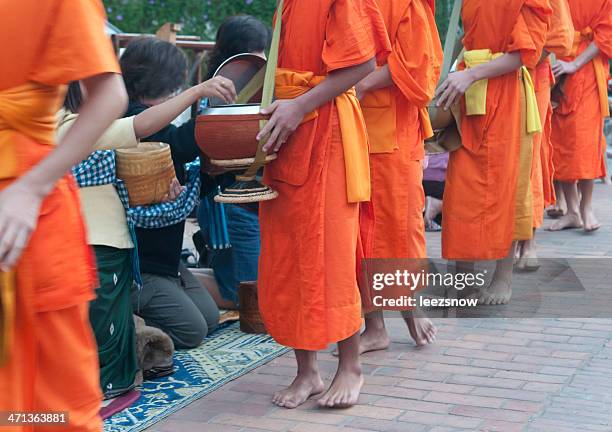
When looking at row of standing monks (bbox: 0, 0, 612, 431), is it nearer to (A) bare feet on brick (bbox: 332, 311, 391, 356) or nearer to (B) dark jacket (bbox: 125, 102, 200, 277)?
(A) bare feet on brick (bbox: 332, 311, 391, 356)

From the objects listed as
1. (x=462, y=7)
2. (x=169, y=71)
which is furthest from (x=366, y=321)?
(x=462, y=7)

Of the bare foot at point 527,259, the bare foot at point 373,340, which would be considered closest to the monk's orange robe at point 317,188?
the bare foot at point 373,340

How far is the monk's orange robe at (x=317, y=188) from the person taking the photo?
3.90 metres

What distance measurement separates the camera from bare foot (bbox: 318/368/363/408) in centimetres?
407

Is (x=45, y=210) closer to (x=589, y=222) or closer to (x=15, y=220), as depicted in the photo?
(x=15, y=220)

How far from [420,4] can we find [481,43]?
42.0 inches

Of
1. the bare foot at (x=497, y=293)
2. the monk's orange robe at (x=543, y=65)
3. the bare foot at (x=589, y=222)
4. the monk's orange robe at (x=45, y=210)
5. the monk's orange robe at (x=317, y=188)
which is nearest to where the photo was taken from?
the monk's orange robe at (x=45, y=210)

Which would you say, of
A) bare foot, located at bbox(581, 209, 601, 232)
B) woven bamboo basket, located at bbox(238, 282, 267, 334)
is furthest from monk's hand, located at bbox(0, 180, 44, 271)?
bare foot, located at bbox(581, 209, 601, 232)

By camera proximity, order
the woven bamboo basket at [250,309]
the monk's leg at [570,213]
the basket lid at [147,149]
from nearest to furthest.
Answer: the basket lid at [147,149] → the woven bamboo basket at [250,309] → the monk's leg at [570,213]

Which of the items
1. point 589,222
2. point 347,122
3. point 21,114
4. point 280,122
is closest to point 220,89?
point 280,122

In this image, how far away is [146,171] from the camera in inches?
170

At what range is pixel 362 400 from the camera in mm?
4195

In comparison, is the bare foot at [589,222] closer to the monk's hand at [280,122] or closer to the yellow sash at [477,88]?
the yellow sash at [477,88]

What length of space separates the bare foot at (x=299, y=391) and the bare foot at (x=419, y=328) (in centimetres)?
81
